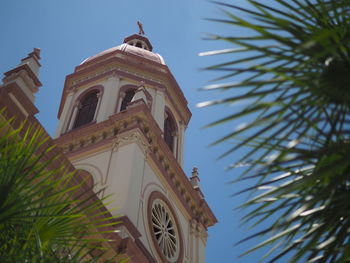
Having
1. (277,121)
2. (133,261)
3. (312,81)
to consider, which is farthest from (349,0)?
(133,261)

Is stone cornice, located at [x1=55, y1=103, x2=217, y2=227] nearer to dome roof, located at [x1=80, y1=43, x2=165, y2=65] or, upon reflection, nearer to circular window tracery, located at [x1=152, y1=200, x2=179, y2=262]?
circular window tracery, located at [x1=152, y1=200, x2=179, y2=262]

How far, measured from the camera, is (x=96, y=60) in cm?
2731

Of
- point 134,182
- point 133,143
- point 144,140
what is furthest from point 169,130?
point 134,182

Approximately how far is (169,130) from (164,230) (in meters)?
7.05

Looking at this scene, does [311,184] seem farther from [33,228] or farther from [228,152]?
[33,228]

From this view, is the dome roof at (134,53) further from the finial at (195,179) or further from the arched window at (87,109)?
the finial at (195,179)

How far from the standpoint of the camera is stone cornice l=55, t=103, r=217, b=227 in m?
21.1

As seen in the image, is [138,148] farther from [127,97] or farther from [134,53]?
[134,53]

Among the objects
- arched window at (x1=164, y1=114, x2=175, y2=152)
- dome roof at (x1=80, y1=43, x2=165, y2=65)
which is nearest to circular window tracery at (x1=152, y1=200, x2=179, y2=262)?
arched window at (x1=164, y1=114, x2=175, y2=152)

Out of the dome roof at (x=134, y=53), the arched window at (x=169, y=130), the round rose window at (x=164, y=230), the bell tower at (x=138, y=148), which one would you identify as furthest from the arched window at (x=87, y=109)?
the round rose window at (x=164, y=230)

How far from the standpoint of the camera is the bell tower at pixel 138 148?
18734mm

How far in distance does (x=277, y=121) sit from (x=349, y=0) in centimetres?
93

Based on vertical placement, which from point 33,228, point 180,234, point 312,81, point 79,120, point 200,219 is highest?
point 79,120

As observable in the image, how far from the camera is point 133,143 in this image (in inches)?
802
